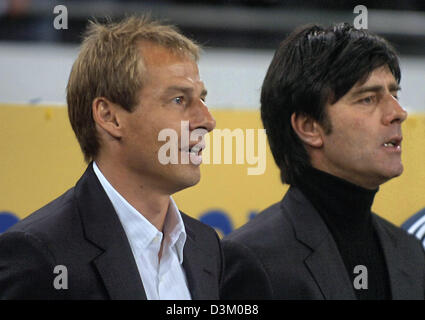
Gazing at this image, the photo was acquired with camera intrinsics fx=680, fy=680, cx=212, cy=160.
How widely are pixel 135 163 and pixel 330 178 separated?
40 cm

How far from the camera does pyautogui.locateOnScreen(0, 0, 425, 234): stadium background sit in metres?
1.47

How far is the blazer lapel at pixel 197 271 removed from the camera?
3.98ft

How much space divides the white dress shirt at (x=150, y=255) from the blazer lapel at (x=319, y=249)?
0.26 m

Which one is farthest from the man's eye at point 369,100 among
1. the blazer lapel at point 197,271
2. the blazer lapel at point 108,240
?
the blazer lapel at point 108,240

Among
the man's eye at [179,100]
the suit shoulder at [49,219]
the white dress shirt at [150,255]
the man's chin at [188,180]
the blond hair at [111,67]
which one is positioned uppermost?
the blond hair at [111,67]

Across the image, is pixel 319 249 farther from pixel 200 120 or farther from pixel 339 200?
pixel 200 120

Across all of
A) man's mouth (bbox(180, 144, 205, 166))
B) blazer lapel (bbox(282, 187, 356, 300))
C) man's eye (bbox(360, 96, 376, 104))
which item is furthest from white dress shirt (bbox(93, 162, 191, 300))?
man's eye (bbox(360, 96, 376, 104))

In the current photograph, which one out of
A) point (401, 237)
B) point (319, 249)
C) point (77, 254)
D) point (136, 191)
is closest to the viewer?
point (77, 254)

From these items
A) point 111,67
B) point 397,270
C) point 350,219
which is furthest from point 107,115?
point 397,270

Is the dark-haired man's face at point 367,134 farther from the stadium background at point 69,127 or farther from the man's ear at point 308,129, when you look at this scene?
the stadium background at point 69,127

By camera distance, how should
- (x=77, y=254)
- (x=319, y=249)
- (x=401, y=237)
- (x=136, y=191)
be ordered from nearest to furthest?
(x=77, y=254) → (x=136, y=191) → (x=319, y=249) → (x=401, y=237)

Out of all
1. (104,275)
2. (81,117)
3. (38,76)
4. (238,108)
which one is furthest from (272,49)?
(104,275)

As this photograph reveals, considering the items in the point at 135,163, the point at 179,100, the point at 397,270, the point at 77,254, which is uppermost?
the point at 179,100

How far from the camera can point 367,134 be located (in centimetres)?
133
